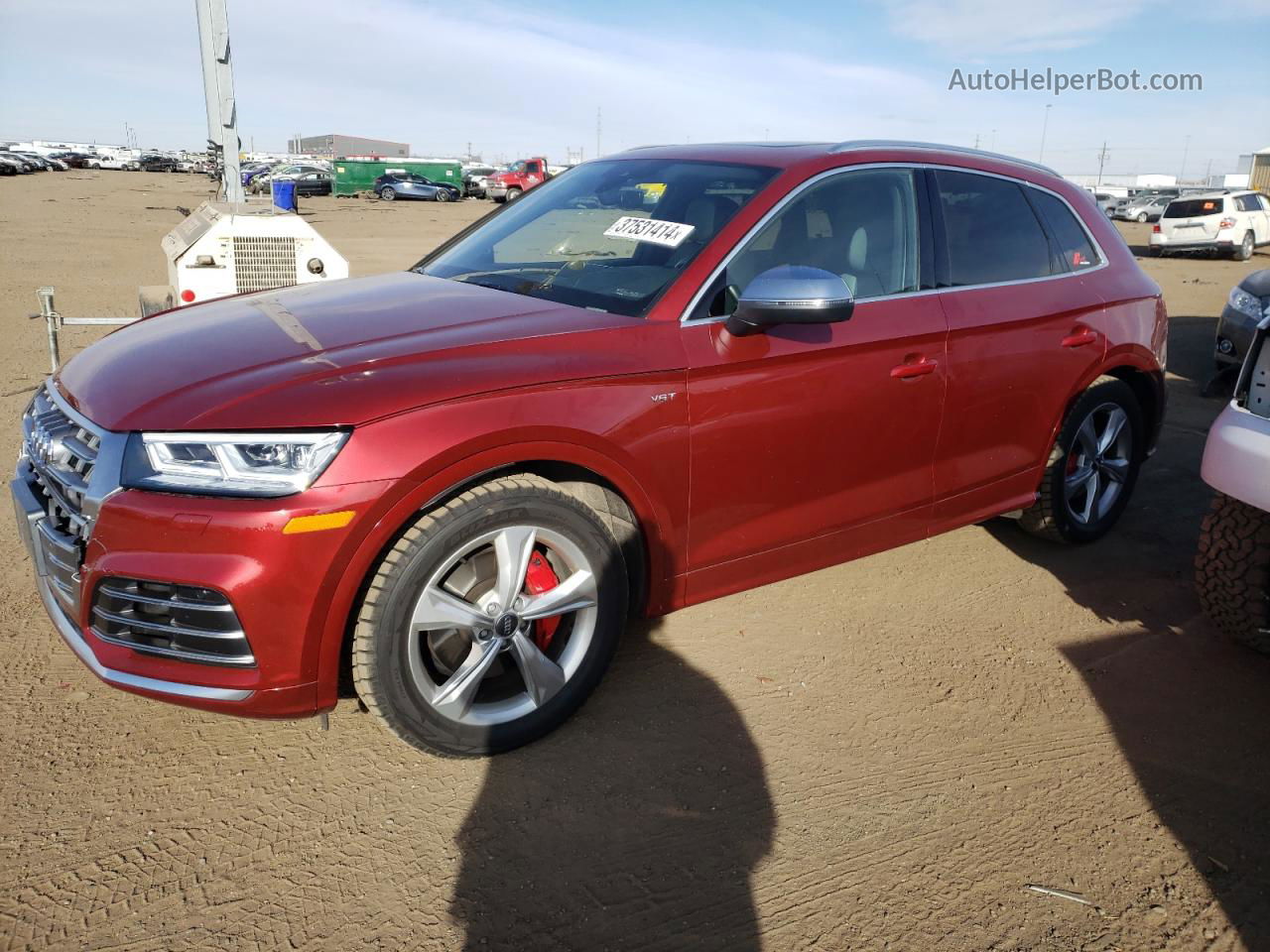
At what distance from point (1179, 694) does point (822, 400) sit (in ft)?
5.53

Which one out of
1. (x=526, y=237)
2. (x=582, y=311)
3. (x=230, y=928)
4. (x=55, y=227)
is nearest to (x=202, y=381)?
(x=582, y=311)

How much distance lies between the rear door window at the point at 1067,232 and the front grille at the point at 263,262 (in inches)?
178

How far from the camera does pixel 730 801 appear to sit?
2734 mm

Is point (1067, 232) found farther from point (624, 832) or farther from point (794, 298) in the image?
point (624, 832)

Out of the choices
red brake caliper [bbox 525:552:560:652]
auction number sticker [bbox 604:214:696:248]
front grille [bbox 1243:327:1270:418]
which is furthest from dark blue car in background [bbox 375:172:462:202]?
front grille [bbox 1243:327:1270:418]

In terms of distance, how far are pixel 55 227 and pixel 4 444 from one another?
20.2 metres

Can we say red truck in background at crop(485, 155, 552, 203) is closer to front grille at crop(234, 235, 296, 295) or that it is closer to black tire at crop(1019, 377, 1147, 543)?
front grille at crop(234, 235, 296, 295)

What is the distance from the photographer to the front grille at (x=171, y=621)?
7.75ft

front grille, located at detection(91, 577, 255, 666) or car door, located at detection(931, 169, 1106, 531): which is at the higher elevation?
car door, located at detection(931, 169, 1106, 531)

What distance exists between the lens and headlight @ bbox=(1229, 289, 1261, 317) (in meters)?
7.53

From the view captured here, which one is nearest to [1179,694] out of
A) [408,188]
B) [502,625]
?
[502,625]

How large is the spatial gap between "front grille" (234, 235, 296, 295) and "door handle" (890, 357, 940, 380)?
14.1 ft

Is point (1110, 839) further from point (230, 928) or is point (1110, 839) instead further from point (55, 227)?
point (55, 227)

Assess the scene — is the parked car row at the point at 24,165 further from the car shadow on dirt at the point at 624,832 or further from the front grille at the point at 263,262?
the car shadow on dirt at the point at 624,832
